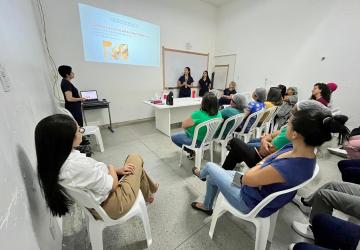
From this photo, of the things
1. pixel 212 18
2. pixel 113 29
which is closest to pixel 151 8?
pixel 113 29

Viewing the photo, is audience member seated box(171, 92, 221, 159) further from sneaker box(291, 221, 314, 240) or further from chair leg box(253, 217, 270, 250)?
sneaker box(291, 221, 314, 240)

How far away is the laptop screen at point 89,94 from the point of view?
3.50 metres

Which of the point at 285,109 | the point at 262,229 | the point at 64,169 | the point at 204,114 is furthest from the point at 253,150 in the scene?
the point at 285,109

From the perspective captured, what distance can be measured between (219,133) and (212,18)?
15.6 feet

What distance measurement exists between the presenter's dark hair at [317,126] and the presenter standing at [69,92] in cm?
313

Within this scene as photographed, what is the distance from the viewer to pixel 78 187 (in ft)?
2.79

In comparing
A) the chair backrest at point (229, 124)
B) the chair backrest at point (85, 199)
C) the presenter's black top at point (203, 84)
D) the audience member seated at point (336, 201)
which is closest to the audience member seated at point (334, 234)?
the audience member seated at point (336, 201)

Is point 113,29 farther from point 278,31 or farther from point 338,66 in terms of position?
point 338,66

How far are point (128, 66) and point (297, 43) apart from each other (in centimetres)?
413

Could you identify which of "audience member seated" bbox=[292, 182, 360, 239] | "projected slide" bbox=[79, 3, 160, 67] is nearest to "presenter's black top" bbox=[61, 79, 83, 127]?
"projected slide" bbox=[79, 3, 160, 67]

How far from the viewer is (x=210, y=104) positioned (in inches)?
76.5

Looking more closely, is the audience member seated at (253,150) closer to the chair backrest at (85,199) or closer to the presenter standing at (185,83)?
the chair backrest at (85,199)

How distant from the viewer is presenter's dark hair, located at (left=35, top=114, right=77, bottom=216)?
798 mm

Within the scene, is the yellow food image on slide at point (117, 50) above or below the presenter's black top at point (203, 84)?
above
